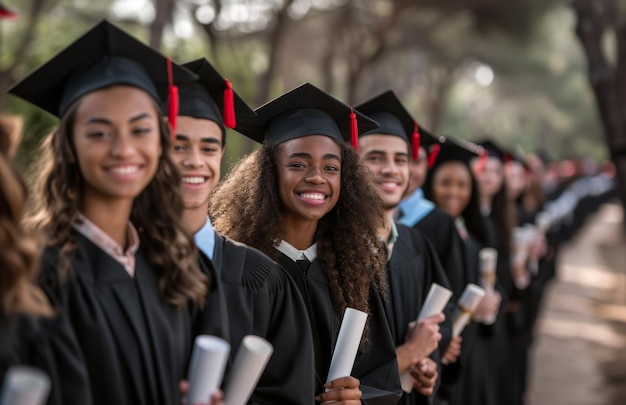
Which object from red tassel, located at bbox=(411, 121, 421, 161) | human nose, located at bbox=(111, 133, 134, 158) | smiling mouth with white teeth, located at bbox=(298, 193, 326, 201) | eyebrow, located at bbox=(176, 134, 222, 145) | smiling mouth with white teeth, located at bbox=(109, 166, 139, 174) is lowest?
smiling mouth with white teeth, located at bbox=(109, 166, 139, 174)

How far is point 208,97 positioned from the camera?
323 cm

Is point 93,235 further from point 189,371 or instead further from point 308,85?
point 308,85

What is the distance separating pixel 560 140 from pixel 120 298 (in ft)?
207

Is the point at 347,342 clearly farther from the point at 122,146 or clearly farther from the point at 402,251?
the point at 402,251

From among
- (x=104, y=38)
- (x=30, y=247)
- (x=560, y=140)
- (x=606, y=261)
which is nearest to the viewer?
(x=30, y=247)

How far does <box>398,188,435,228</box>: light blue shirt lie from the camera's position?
538 centimetres

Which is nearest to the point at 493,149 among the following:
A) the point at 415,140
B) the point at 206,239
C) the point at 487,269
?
the point at 487,269

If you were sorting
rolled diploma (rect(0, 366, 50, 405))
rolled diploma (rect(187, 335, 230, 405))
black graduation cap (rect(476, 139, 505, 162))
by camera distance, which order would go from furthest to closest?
black graduation cap (rect(476, 139, 505, 162)) < rolled diploma (rect(187, 335, 230, 405)) < rolled diploma (rect(0, 366, 50, 405))

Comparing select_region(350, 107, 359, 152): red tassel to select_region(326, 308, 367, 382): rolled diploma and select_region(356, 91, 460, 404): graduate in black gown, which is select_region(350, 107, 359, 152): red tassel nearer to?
select_region(356, 91, 460, 404): graduate in black gown

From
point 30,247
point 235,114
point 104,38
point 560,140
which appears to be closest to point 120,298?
point 30,247

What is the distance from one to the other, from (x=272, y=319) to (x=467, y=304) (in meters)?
1.91

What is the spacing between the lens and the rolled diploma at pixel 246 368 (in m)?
2.49

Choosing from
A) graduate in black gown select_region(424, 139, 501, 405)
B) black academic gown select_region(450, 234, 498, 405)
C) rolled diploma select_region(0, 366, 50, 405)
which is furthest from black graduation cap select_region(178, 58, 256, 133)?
graduate in black gown select_region(424, 139, 501, 405)

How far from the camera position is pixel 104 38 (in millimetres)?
2648
